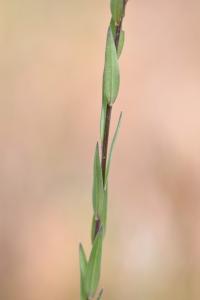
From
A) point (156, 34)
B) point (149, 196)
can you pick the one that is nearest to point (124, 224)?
point (149, 196)

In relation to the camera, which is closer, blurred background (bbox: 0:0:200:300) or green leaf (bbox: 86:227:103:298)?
green leaf (bbox: 86:227:103:298)

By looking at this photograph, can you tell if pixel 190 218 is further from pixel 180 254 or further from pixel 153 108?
pixel 153 108

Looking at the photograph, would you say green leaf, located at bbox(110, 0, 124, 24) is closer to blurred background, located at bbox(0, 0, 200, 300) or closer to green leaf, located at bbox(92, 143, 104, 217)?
green leaf, located at bbox(92, 143, 104, 217)

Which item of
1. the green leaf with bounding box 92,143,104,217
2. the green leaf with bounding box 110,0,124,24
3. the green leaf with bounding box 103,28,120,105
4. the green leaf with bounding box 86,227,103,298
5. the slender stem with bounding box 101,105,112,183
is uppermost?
the green leaf with bounding box 110,0,124,24

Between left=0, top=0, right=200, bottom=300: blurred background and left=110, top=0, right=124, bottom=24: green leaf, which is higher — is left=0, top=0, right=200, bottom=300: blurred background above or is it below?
below

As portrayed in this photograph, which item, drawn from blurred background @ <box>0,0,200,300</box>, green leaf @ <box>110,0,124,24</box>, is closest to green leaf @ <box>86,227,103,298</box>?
green leaf @ <box>110,0,124,24</box>

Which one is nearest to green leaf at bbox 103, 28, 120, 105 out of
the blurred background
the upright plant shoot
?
the upright plant shoot

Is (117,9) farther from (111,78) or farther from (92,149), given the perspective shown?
(92,149)
